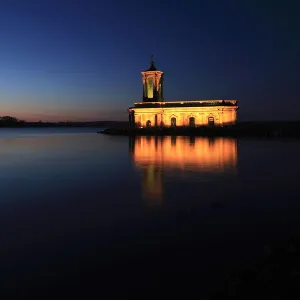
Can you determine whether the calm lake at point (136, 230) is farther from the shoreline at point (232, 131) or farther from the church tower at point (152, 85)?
the church tower at point (152, 85)

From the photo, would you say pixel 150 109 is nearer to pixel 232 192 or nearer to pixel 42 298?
pixel 232 192

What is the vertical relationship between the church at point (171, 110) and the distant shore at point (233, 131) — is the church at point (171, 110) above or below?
above

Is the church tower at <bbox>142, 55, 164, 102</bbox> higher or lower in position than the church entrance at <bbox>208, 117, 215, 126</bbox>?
higher

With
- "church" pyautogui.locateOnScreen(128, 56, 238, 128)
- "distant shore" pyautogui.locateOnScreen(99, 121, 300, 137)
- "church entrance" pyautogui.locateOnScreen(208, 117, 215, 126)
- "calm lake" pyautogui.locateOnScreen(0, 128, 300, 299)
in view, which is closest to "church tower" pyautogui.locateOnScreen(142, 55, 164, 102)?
"church" pyautogui.locateOnScreen(128, 56, 238, 128)

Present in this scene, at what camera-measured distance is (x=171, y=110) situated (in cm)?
6319

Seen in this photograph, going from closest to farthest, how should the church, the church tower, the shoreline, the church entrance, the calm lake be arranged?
1. the calm lake
2. the shoreline
3. the church
4. the church entrance
5. the church tower

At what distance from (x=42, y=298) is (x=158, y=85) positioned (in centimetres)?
6268

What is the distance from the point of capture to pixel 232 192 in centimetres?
1206

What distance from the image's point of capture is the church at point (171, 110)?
61.3 m

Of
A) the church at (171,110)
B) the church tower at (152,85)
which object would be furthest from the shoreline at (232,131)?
the church tower at (152,85)

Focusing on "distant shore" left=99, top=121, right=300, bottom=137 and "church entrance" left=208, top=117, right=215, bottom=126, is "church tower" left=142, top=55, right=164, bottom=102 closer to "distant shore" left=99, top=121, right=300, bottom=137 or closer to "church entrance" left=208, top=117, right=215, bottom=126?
"distant shore" left=99, top=121, right=300, bottom=137

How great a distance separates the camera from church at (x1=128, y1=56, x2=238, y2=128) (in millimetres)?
61312

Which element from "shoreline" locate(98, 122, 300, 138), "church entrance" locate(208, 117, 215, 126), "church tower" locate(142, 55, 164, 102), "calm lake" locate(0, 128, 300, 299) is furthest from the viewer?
"church tower" locate(142, 55, 164, 102)

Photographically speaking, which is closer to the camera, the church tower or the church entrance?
the church entrance
